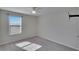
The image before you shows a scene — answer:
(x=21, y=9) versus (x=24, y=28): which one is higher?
(x=21, y=9)

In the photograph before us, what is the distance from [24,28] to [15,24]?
0.54 feet

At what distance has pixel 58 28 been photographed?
42.6 inches

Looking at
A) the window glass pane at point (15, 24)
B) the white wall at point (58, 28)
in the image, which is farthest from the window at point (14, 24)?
the white wall at point (58, 28)

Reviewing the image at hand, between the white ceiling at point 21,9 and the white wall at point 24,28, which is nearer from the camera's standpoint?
the white ceiling at point 21,9

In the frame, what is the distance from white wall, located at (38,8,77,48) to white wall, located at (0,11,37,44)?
0.12 metres

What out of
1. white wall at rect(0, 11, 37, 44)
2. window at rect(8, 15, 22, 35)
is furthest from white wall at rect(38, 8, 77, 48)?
window at rect(8, 15, 22, 35)

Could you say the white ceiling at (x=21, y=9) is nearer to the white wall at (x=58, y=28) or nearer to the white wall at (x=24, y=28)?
the white wall at (x=24, y=28)

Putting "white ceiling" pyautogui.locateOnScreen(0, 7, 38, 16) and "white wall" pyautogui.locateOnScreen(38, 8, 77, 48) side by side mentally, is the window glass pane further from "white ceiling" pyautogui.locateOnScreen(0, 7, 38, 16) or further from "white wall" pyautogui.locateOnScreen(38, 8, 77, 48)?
"white wall" pyautogui.locateOnScreen(38, 8, 77, 48)

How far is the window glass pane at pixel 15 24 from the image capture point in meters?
0.96

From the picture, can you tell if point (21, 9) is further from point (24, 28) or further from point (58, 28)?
point (58, 28)

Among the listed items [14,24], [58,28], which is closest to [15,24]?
[14,24]
